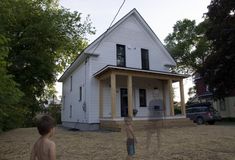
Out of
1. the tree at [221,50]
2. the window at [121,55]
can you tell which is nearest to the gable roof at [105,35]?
the window at [121,55]

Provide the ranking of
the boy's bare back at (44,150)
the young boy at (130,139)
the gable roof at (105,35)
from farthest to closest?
the gable roof at (105,35)
the young boy at (130,139)
the boy's bare back at (44,150)

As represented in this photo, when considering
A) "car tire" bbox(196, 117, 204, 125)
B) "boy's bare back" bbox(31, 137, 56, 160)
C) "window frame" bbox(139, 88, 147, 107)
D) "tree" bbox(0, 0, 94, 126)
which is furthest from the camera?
"car tire" bbox(196, 117, 204, 125)

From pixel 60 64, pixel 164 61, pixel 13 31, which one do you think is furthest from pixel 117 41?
pixel 60 64

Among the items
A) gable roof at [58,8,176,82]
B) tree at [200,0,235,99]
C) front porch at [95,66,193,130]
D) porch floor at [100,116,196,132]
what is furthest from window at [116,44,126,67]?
tree at [200,0,235,99]

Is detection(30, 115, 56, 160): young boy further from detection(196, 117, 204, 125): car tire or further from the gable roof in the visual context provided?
detection(196, 117, 204, 125): car tire

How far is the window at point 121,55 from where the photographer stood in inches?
770

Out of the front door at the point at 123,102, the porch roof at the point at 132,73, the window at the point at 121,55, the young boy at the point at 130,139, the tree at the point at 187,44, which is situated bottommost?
the young boy at the point at 130,139

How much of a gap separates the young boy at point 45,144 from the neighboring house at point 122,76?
12235mm

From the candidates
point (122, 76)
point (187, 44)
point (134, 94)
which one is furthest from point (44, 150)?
point (187, 44)

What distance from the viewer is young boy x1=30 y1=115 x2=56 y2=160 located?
313 centimetres

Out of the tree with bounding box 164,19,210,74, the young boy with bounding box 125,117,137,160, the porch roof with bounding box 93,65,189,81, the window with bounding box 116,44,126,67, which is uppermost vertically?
the tree with bounding box 164,19,210,74

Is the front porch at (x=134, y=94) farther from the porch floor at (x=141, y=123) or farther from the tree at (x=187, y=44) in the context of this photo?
the tree at (x=187, y=44)

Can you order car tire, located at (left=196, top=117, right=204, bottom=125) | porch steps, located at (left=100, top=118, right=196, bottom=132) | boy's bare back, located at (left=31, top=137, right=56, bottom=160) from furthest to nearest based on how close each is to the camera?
1. car tire, located at (left=196, top=117, right=204, bottom=125)
2. porch steps, located at (left=100, top=118, right=196, bottom=132)
3. boy's bare back, located at (left=31, top=137, right=56, bottom=160)

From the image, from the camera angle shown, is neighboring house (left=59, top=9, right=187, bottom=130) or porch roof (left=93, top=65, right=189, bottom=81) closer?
porch roof (left=93, top=65, right=189, bottom=81)
